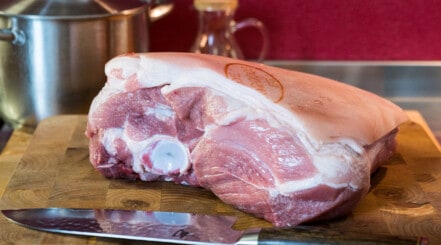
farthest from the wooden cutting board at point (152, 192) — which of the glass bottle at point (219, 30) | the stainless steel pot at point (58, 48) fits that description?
the glass bottle at point (219, 30)

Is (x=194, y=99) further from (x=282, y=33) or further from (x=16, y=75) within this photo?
(x=282, y=33)

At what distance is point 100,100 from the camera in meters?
1.16

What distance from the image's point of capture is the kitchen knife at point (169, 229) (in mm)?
951

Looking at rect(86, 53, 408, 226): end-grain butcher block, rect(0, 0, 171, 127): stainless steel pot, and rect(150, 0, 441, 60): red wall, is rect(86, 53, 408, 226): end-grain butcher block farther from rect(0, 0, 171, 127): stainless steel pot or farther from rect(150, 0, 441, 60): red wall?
rect(150, 0, 441, 60): red wall

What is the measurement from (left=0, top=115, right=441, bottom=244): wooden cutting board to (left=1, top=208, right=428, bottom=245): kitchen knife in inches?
0.6

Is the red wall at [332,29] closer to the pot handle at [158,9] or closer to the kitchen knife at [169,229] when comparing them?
the pot handle at [158,9]

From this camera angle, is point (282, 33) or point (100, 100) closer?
point (100, 100)

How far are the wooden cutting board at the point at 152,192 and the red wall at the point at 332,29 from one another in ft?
1.58

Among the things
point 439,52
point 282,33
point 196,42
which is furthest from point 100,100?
point 439,52

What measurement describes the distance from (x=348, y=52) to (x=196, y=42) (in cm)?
36

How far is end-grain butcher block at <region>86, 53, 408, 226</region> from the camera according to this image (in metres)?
1.02

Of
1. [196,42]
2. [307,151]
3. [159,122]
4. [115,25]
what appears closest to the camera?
[307,151]

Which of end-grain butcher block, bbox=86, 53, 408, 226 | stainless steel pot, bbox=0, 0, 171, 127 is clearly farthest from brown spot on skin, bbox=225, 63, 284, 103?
stainless steel pot, bbox=0, 0, 171, 127

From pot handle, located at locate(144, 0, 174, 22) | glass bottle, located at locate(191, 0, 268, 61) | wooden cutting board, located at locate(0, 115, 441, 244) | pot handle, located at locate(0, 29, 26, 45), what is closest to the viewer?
wooden cutting board, located at locate(0, 115, 441, 244)
